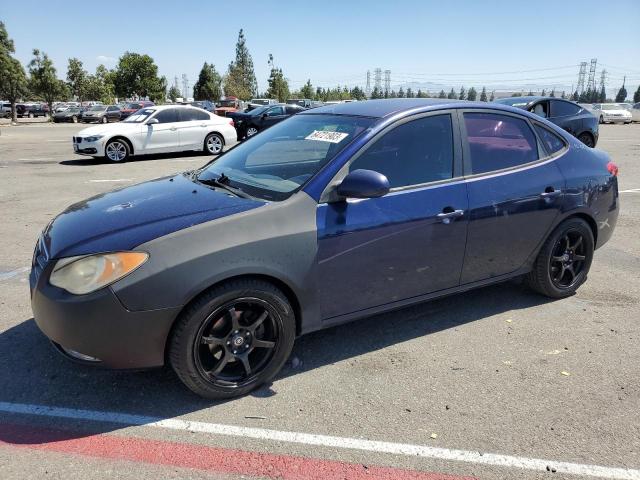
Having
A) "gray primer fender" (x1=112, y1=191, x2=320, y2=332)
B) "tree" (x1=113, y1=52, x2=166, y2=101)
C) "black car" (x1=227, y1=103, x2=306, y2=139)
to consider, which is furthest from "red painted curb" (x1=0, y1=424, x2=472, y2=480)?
"tree" (x1=113, y1=52, x2=166, y2=101)

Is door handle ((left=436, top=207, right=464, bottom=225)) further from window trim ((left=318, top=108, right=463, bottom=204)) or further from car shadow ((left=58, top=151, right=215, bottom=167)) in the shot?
car shadow ((left=58, top=151, right=215, bottom=167))

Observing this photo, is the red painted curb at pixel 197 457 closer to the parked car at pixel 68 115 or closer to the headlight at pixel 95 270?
the headlight at pixel 95 270

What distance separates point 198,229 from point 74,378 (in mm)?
1317

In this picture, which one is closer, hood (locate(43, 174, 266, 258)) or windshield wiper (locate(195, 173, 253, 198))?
hood (locate(43, 174, 266, 258))

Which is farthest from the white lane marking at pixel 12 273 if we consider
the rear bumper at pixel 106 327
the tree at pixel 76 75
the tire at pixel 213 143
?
the tree at pixel 76 75

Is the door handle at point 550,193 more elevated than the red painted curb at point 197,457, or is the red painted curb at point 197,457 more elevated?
the door handle at point 550,193

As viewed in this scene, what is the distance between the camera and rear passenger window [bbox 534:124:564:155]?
4234 mm

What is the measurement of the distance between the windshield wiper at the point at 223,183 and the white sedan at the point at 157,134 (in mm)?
10742

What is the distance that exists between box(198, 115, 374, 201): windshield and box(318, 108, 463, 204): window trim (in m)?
0.12

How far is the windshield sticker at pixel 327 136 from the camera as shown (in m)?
3.43

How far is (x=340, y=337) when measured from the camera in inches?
149

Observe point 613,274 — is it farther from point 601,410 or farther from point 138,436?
point 138,436

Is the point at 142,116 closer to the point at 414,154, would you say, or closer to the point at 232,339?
the point at 414,154

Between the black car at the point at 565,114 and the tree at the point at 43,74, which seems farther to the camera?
the tree at the point at 43,74
